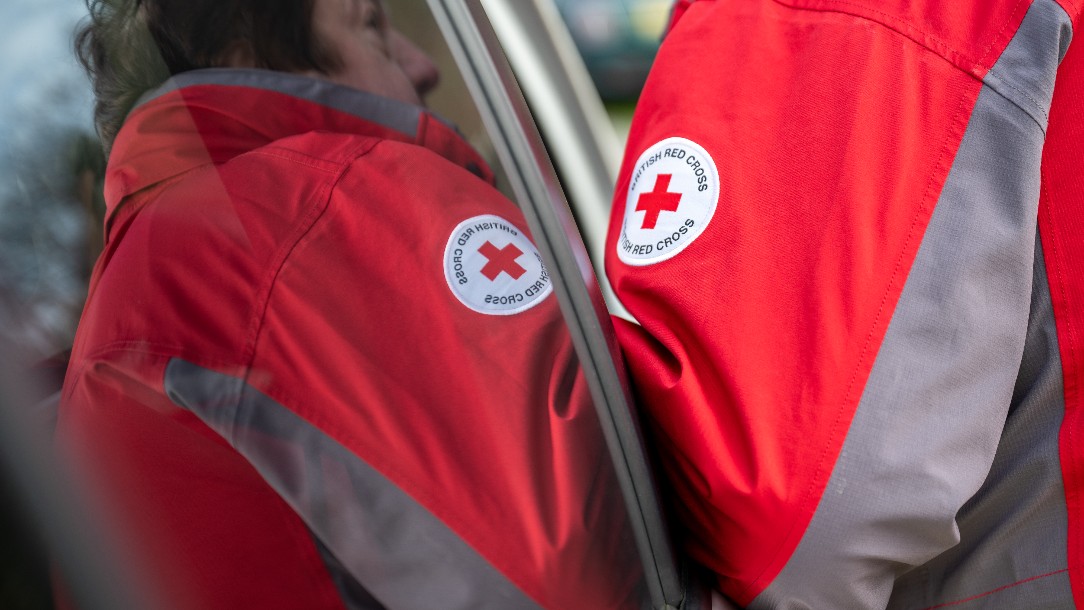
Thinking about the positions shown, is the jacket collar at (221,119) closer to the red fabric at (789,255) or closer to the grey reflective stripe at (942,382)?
the red fabric at (789,255)

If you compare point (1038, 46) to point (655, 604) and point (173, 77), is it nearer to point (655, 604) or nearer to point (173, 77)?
point (655, 604)

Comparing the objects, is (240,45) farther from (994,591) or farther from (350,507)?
(994,591)

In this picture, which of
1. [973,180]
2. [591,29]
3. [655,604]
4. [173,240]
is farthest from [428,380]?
[591,29]

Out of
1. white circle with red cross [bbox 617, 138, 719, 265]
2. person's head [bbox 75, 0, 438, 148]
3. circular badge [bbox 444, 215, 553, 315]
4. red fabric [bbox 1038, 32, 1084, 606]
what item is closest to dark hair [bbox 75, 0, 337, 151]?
person's head [bbox 75, 0, 438, 148]

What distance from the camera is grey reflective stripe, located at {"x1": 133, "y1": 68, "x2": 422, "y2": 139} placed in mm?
552

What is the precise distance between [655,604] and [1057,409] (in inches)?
15.4

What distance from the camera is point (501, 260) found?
0.66m

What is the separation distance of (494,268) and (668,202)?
0.22m

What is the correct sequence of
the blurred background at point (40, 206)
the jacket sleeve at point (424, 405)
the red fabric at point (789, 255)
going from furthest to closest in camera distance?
the red fabric at point (789, 255), the jacket sleeve at point (424, 405), the blurred background at point (40, 206)

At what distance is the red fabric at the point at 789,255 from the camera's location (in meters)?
0.74

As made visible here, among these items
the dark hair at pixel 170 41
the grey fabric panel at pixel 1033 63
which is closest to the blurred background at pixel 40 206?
the dark hair at pixel 170 41

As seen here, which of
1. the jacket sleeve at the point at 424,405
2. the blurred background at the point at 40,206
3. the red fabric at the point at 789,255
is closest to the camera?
→ the blurred background at the point at 40,206

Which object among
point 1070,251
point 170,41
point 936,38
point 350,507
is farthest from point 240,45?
point 1070,251

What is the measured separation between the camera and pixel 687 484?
2.60ft
